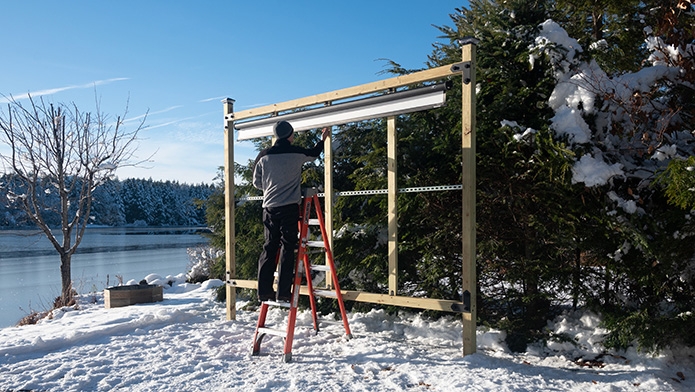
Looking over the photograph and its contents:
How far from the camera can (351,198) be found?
20.5ft

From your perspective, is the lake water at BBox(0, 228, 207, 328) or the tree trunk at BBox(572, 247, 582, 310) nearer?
the tree trunk at BBox(572, 247, 582, 310)

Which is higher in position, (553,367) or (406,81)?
(406,81)

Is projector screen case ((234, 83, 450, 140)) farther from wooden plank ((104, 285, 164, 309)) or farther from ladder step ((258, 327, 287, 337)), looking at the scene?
wooden plank ((104, 285, 164, 309))

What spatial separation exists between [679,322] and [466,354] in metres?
1.59

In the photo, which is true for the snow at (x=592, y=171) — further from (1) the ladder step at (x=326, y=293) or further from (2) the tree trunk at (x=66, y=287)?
(2) the tree trunk at (x=66, y=287)

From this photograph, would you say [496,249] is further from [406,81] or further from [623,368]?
[406,81]

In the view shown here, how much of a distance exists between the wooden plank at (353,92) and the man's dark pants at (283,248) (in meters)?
1.29

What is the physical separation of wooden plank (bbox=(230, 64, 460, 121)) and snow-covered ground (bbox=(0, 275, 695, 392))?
7.85 feet

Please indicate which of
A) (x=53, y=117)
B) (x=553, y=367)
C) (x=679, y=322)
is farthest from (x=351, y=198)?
Answer: (x=53, y=117)

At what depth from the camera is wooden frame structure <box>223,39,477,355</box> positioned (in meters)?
4.40

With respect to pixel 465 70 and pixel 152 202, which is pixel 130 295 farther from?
pixel 152 202

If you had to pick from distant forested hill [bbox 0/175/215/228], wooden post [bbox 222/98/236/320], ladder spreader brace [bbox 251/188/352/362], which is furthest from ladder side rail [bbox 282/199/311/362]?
distant forested hill [bbox 0/175/215/228]

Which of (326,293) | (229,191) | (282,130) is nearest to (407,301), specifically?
(326,293)

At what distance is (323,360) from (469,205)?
5.84 ft
